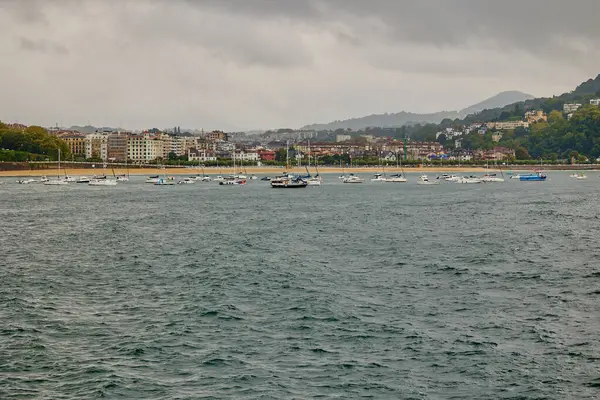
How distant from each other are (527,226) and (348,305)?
27.7 meters

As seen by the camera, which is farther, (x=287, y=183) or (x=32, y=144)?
(x=32, y=144)

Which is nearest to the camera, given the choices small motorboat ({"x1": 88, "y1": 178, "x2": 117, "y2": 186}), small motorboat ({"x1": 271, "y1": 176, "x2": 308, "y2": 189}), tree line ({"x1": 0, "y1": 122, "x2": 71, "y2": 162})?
small motorboat ({"x1": 271, "y1": 176, "x2": 308, "y2": 189})

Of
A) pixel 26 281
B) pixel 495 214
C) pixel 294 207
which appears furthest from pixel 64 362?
pixel 294 207

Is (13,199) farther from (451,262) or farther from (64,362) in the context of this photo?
(64,362)

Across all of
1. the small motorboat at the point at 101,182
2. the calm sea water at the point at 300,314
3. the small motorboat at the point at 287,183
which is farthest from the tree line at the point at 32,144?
the calm sea water at the point at 300,314

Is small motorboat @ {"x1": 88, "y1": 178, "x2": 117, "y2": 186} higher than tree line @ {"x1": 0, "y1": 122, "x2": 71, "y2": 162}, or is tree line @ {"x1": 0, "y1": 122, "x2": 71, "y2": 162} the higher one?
tree line @ {"x1": 0, "y1": 122, "x2": 71, "y2": 162}

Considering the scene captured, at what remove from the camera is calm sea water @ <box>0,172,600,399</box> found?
15.6m

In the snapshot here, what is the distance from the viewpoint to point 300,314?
21359 millimetres

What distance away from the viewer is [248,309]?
2205 cm

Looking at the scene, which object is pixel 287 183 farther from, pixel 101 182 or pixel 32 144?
pixel 32 144

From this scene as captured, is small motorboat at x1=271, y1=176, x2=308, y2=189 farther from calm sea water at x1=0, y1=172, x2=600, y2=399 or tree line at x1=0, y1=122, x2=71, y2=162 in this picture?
tree line at x1=0, y1=122, x2=71, y2=162

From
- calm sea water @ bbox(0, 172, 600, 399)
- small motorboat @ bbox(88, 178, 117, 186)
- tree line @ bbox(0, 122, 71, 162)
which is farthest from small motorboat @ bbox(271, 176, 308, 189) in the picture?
tree line @ bbox(0, 122, 71, 162)

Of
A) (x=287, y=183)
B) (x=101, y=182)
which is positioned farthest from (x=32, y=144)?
(x=287, y=183)

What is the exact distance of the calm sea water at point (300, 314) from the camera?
15.6m
